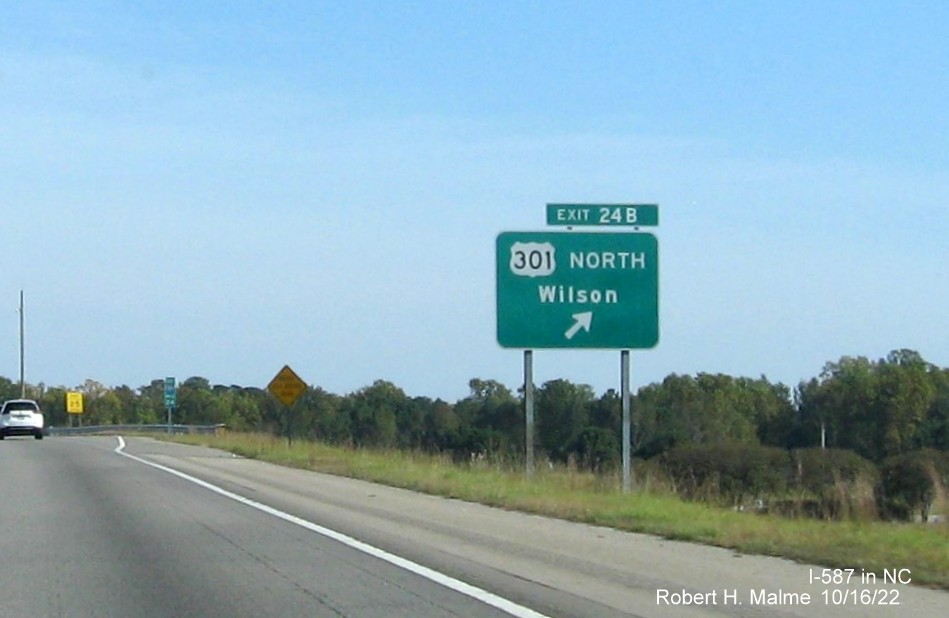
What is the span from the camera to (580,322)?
2400cm

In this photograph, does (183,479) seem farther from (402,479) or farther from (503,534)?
(503,534)

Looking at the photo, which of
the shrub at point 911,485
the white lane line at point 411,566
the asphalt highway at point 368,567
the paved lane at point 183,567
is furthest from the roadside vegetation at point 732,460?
the paved lane at point 183,567

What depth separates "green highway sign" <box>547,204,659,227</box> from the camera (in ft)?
77.8

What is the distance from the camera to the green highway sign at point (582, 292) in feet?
78.4

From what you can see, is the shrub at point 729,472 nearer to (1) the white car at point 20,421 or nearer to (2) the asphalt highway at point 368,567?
(2) the asphalt highway at point 368,567

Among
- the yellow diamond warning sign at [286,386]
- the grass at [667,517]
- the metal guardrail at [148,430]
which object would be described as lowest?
the grass at [667,517]

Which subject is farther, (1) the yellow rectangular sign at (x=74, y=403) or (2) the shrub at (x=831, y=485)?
(1) the yellow rectangular sign at (x=74, y=403)

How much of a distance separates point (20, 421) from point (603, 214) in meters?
38.4

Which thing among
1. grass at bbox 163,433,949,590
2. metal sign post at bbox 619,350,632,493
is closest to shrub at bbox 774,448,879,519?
grass at bbox 163,433,949,590

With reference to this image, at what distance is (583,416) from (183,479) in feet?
47.6

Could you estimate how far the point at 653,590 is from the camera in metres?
11.9

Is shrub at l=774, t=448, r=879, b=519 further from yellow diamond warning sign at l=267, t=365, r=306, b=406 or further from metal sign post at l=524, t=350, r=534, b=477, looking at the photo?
yellow diamond warning sign at l=267, t=365, r=306, b=406

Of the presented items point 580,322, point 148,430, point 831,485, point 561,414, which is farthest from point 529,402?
point 148,430

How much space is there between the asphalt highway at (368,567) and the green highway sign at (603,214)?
17.2 ft
